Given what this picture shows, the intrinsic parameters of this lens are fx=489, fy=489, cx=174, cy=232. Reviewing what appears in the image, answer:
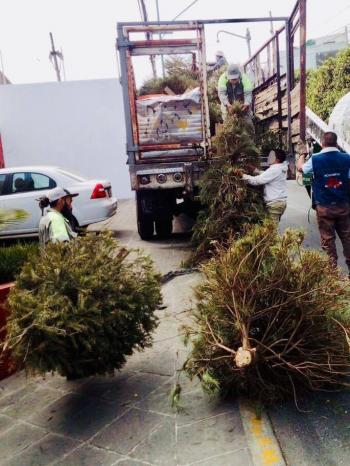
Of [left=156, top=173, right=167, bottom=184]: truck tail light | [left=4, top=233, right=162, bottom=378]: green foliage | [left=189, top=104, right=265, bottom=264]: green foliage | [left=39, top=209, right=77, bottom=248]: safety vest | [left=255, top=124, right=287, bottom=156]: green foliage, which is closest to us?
[left=4, top=233, right=162, bottom=378]: green foliage

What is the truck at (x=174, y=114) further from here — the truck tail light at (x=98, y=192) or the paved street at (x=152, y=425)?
the paved street at (x=152, y=425)

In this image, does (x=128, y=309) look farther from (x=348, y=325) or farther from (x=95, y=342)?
(x=348, y=325)

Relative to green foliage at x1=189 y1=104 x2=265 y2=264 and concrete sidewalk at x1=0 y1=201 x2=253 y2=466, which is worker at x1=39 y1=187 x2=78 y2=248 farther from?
green foliage at x1=189 y1=104 x2=265 y2=264

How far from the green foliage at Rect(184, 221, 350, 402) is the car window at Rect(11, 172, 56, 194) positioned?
6.51m

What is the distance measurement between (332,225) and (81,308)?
12.1 ft

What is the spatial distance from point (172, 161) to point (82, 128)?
30.0 feet

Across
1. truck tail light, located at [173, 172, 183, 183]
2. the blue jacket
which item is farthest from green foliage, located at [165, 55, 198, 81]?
the blue jacket

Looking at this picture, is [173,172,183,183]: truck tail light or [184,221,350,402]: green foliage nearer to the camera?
[184,221,350,402]: green foliage

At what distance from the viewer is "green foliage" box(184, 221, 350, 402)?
3.20 m

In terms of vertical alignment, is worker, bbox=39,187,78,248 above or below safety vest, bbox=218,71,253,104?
below

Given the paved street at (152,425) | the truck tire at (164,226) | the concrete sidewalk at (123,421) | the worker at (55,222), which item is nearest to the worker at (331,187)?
the concrete sidewalk at (123,421)

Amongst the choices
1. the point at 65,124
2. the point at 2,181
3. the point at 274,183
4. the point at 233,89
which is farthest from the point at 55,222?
the point at 65,124

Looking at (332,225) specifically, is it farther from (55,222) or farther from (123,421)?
(123,421)

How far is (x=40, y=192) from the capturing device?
9.18 metres
